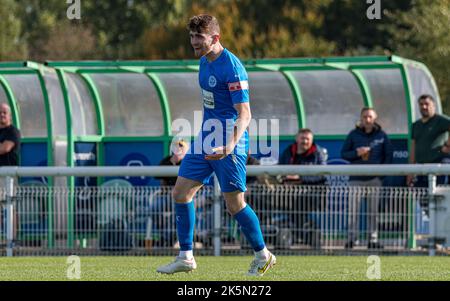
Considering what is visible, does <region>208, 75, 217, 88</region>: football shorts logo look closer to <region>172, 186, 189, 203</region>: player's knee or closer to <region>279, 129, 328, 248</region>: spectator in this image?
<region>172, 186, 189, 203</region>: player's knee

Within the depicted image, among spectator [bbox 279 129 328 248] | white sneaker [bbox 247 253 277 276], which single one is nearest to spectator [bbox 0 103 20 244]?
spectator [bbox 279 129 328 248]

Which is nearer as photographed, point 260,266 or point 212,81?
point 212,81

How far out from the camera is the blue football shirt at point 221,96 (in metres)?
10.9

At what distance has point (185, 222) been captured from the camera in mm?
11367

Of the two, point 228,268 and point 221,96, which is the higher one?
point 221,96

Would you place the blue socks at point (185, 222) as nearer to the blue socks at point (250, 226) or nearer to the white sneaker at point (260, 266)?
the blue socks at point (250, 226)

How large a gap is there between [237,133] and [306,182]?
5619 mm

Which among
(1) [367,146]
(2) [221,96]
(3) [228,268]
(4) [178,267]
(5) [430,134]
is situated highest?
(2) [221,96]

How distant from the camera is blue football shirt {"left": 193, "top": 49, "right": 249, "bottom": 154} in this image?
35.6ft

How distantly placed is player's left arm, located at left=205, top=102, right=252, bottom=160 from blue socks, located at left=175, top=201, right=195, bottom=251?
712mm

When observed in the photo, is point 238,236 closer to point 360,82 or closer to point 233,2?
point 360,82

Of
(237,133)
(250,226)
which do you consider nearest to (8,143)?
(250,226)

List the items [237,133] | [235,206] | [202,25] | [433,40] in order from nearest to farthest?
[237,133] < [202,25] < [235,206] < [433,40]

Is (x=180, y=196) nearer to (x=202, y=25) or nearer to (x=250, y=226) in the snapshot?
(x=250, y=226)
